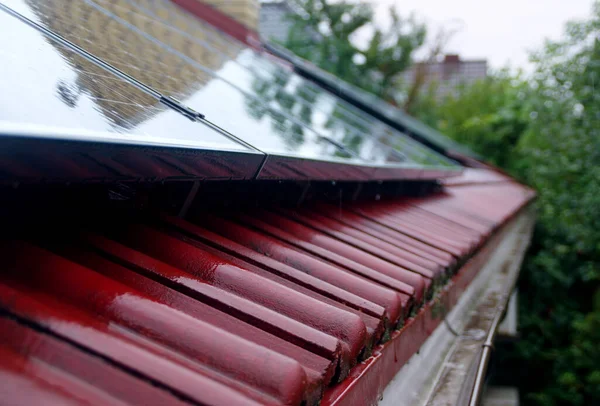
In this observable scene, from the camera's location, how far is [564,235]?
11336 millimetres

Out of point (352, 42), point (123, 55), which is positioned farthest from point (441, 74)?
point (123, 55)

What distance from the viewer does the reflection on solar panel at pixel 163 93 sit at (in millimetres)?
1407

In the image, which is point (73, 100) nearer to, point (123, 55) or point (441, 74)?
point (123, 55)

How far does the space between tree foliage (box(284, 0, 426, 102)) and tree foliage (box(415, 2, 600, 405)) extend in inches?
343

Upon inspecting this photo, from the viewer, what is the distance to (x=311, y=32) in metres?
20.4

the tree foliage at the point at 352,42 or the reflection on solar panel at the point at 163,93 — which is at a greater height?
the tree foliage at the point at 352,42

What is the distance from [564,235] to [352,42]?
12226mm

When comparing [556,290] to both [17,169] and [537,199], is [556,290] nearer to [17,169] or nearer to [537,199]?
[537,199]

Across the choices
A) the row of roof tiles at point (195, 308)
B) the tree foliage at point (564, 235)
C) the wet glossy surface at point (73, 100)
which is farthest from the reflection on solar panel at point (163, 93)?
the tree foliage at point (564, 235)

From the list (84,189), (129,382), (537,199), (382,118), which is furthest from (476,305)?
(537,199)

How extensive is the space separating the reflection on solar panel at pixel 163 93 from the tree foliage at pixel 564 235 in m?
6.01

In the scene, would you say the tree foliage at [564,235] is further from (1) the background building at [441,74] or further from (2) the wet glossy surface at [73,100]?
(1) the background building at [441,74]

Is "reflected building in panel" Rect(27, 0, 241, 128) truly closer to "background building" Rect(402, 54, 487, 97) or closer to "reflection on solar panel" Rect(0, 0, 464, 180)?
"reflection on solar panel" Rect(0, 0, 464, 180)

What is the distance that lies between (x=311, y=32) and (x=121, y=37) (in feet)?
60.4
